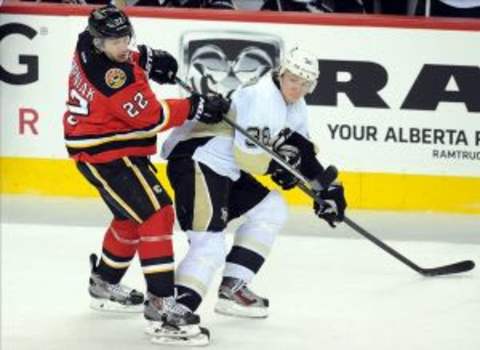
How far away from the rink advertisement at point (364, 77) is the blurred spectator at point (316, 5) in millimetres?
259

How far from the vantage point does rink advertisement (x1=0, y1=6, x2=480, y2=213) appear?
19.1ft

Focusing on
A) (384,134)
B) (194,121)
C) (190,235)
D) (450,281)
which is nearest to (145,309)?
(190,235)

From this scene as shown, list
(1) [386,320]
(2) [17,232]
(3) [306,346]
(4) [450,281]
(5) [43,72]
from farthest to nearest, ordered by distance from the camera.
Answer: (5) [43,72] → (2) [17,232] → (4) [450,281] → (1) [386,320] → (3) [306,346]

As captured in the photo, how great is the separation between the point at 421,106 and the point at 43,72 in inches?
61.8

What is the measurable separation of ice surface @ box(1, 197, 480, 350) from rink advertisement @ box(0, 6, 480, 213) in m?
0.16

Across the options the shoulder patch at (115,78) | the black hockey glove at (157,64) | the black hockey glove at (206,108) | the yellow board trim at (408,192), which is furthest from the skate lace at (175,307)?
the yellow board trim at (408,192)

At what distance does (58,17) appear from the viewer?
5996 millimetres

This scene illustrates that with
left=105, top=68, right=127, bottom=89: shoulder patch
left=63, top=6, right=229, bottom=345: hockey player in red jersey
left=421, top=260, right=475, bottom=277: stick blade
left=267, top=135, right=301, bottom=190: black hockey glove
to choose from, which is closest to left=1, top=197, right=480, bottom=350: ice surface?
left=421, top=260, right=475, bottom=277: stick blade

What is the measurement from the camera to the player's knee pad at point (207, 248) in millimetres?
4367

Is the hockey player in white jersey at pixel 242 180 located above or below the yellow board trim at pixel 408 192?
above

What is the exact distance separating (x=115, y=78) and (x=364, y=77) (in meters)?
1.85

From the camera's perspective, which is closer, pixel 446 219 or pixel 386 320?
pixel 386 320

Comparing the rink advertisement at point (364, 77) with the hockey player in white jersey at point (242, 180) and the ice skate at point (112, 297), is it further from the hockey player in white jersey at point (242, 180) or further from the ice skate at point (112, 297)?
the ice skate at point (112, 297)

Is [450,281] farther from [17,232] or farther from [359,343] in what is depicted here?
[17,232]
